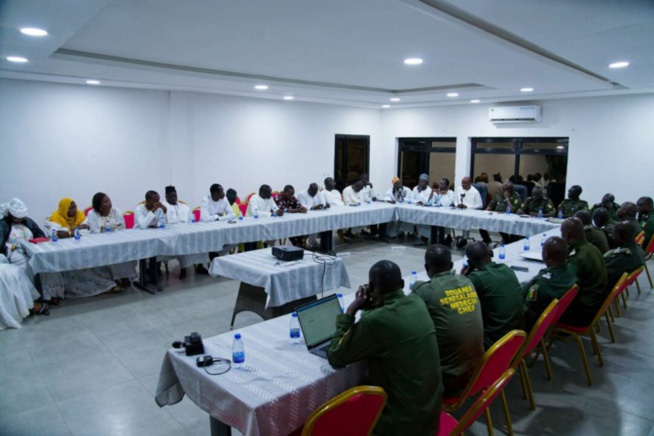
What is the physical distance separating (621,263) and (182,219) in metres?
5.28

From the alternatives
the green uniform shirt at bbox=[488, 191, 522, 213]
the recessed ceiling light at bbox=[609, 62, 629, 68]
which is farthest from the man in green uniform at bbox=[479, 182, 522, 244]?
the recessed ceiling light at bbox=[609, 62, 629, 68]

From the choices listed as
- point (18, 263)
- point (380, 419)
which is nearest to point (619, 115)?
point (380, 419)

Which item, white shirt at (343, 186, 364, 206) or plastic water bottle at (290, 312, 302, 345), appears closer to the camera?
plastic water bottle at (290, 312, 302, 345)

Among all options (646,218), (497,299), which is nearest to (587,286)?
(497,299)

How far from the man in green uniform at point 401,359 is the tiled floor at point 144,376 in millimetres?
1092

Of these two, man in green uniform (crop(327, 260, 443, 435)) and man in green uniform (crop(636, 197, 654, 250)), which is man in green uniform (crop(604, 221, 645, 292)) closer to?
man in green uniform (crop(636, 197, 654, 250))

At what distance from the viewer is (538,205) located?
24.1 feet

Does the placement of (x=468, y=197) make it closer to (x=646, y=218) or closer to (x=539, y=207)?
(x=539, y=207)

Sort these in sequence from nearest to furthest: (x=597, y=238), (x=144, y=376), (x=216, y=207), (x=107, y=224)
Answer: (x=144, y=376), (x=597, y=238), (x=107, y=224), (x=216, y=207)

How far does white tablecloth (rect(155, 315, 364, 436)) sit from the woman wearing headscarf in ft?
10.8

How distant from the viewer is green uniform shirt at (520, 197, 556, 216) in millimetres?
7264

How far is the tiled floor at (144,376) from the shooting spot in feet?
9.55

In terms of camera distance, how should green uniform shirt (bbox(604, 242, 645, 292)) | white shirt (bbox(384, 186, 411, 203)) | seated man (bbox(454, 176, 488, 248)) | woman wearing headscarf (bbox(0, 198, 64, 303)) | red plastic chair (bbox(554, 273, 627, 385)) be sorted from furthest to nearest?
1. white shirt (bbox(384, 186, 411, 203))
2. seated man (bbox(454, 176, 488, 248))
3. woman wearing headscarf (bbox(0, 198, 64, 303))
4. green uniform shirt (bbox(604, 242, 645, 292))
5. red plastic chair (bbox(554, 273, 627, 385))

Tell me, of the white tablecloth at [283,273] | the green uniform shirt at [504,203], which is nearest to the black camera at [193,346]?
the white tablecloth at [283,273]
